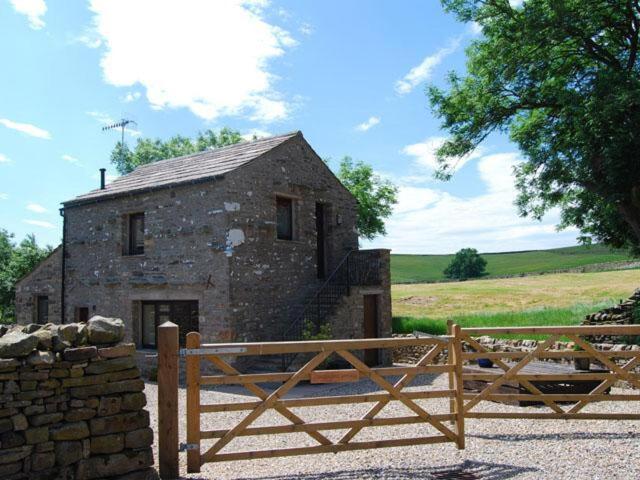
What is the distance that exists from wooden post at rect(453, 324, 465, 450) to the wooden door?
31.6 ft

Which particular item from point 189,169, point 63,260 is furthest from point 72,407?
point 63,260

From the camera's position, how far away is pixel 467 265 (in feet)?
205

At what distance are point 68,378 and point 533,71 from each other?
603 inches

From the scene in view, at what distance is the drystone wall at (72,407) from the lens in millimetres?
4676

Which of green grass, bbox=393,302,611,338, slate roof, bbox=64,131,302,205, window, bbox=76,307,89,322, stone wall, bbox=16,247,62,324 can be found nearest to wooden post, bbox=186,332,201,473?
slate roof, bbox=64,131,302,205

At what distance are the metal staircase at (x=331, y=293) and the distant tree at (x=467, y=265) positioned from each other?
47.7 m

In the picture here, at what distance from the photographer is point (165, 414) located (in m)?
5.25

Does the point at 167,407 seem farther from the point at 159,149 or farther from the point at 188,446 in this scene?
the point at 159,149

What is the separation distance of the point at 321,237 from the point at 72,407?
12.2 m

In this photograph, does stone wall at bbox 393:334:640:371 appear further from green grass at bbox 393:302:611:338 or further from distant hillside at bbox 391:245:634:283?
distant hillside at bbox 391:245:634:283

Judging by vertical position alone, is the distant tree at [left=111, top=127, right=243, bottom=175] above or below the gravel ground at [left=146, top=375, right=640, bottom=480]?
above

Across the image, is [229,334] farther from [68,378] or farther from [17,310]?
[17,310]

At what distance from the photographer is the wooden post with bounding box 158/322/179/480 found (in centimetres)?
523

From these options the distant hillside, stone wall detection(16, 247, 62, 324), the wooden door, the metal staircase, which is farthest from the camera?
the distant hillside
